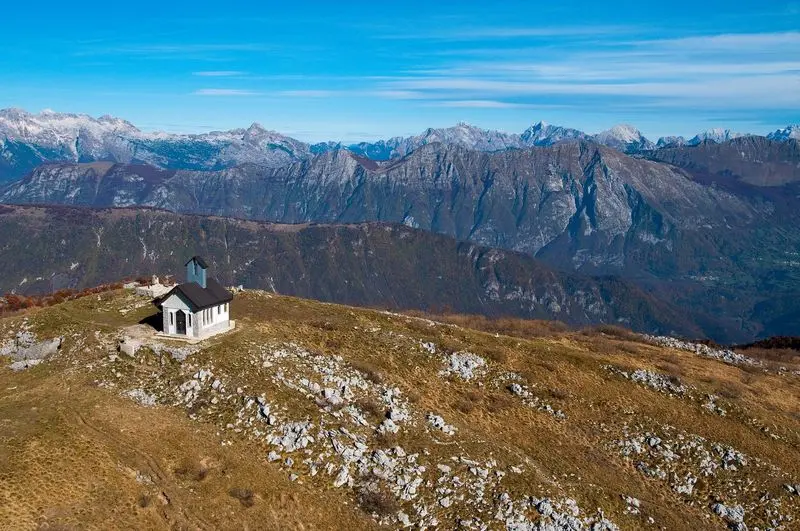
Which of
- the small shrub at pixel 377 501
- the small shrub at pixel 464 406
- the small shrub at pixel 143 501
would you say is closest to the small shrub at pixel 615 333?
the small shrub at pixel 464 406

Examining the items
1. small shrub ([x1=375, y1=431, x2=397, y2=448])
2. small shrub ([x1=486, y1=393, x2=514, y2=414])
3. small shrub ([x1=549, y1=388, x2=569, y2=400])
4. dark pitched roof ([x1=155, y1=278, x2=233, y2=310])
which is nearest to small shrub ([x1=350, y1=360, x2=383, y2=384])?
small shrub ([x1=375, y1=431, x2=397, y2=448])

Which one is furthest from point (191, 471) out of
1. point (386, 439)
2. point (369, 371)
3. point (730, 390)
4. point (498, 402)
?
point (730, 390)

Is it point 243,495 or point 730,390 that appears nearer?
point 243,495

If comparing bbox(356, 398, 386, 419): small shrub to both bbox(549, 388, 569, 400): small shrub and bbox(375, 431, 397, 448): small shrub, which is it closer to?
bbox(375, 431, 397, 448): small shrub

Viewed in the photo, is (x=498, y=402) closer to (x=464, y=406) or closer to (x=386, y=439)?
(x=464, y=406)

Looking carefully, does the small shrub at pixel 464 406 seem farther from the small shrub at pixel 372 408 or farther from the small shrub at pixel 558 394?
the small shrub at pixel 558 394
